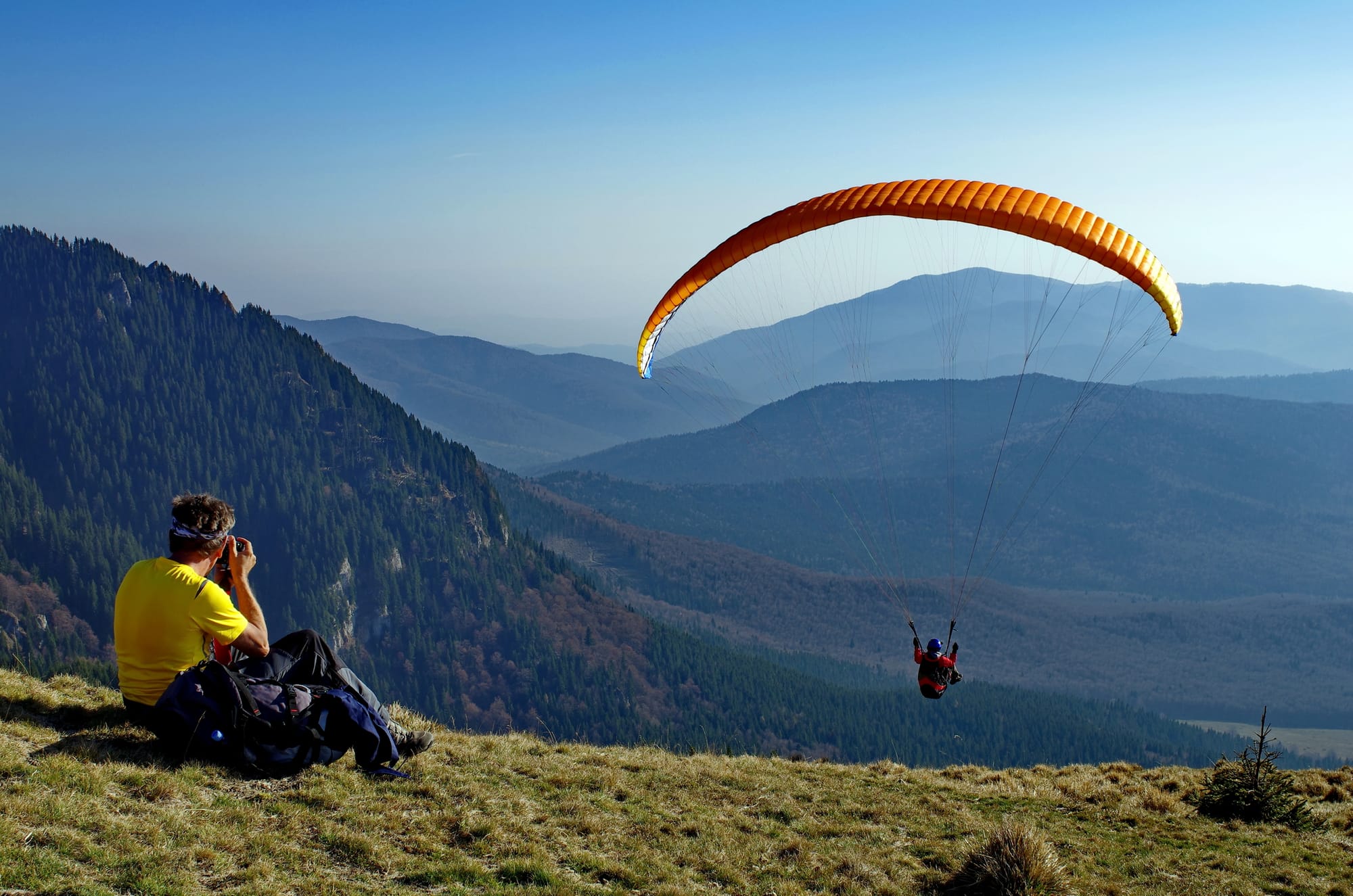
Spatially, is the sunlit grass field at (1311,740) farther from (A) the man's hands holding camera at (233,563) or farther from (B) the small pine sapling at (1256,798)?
(A) the man's hands holding camera at (233,563)

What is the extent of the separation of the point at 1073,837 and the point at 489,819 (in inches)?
341

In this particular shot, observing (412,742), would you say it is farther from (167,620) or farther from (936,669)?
(936,669)

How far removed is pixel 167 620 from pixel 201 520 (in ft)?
3.53

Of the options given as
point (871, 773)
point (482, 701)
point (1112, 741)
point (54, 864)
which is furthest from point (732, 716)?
point (54, 864)

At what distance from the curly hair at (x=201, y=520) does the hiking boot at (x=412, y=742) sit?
355 cm

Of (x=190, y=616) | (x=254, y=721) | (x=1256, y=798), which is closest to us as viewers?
(x=190, y=616)

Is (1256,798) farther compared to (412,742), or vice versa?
(1256,798)

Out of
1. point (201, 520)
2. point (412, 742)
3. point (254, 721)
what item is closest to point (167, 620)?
point (201, 520)

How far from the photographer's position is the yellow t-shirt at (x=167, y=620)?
30.3ft

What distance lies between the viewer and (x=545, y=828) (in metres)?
10.5

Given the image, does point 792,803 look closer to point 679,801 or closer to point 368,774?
point 679,801

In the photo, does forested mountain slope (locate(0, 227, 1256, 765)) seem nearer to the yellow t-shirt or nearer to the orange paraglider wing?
the orange paraglider wing

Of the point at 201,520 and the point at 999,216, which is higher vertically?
the point at 999,216

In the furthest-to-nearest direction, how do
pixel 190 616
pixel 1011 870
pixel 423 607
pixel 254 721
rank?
1. pixel 423 607
2. pixel 1011 870
3. pixel 254 721
4. pixel 190 616
